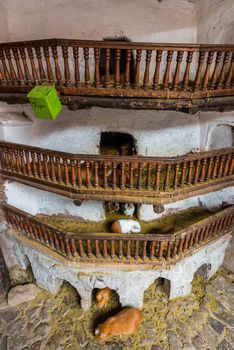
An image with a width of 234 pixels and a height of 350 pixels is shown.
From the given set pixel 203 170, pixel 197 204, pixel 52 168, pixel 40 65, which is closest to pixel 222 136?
pixel 203 170

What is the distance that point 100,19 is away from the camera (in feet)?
24.7

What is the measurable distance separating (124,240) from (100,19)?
20.3ft

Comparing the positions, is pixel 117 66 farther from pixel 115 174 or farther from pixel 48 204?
pixel 48 204

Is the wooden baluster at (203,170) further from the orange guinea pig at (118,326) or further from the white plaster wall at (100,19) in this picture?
the orange guinea pig at (118,326)

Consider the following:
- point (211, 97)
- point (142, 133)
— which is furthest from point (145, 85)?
point (142, 133)

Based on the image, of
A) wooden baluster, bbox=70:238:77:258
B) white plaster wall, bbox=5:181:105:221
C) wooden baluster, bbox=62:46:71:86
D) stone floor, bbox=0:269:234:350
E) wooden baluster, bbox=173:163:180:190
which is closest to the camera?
wooden baluster, bbox=62:46:71:86

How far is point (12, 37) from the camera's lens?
7.70 metres

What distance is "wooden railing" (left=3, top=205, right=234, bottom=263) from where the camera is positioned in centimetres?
751

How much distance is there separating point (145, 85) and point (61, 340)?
312 inches

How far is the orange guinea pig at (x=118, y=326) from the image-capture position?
8.25m

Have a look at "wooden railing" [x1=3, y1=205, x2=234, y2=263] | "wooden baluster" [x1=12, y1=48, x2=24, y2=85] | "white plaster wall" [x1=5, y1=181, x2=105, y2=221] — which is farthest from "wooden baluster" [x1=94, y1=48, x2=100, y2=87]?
"white plaster wall" [x1=5, y1=181, x2=105, y2=221]

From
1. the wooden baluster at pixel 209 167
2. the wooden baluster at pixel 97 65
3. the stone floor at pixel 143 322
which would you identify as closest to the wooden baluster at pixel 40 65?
the wooden baluster at pixel 97 65

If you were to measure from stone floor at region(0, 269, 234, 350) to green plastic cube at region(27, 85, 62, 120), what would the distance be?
6.99 m

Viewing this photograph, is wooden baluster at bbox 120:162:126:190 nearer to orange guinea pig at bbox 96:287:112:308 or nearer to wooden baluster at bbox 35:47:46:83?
wooden baluster at bbox 35:47:46:83
